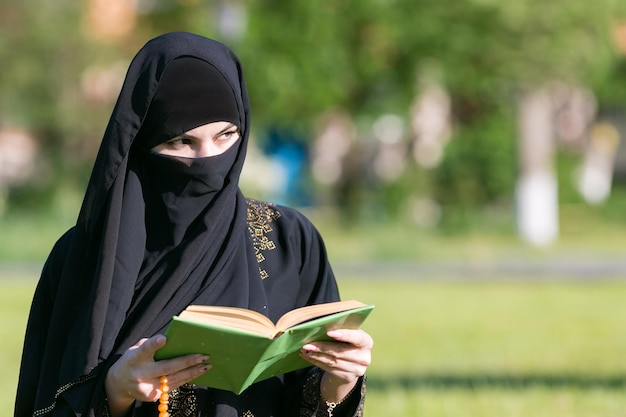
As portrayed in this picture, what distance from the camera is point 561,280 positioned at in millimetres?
13227

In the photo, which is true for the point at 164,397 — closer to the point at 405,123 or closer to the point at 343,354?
the point at 343,354

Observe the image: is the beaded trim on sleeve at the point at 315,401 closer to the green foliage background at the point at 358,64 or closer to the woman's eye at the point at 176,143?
the woman's eye at the point at 176,143

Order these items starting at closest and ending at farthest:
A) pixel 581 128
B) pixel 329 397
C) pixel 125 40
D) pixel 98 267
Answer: pixel 98 267, pixel 329 397, pixel 125 40, pixel 581 128

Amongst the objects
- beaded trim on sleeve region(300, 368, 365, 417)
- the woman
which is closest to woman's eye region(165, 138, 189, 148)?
the woman

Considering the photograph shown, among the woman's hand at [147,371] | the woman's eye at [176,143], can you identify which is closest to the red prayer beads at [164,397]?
the woman's hand at [147,371]

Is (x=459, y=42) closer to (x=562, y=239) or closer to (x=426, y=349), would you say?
(x=562, y=239)

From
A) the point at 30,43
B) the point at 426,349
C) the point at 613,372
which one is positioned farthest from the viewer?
the point at 30,43

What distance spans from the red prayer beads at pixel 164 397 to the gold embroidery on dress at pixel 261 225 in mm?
424

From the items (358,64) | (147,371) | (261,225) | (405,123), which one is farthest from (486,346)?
(405,123)

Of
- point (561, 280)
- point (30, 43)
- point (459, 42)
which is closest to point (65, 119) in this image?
point (30, 43)

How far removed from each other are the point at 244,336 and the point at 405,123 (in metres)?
23.3

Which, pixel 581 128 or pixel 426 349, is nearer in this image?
pixel 426 349

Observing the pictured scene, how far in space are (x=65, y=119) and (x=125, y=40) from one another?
239cm

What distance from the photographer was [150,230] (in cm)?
263
